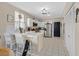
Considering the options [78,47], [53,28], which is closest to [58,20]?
[53,28]

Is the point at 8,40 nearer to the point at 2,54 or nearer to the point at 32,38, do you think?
the point at 32,38

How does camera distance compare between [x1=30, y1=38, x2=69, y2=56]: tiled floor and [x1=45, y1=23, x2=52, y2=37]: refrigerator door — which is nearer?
[x1=30, y1=38, x2=69, y2=56]: tiled floor

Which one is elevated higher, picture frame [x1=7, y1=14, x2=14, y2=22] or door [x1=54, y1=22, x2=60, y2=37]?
picture frame [x1=7, y1=14, x2=14, y2=22]

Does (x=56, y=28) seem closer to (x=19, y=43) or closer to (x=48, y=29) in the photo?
(x=48, y=29)

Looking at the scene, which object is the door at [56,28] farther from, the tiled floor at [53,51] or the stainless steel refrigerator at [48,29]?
the tiled floor at [53,51]

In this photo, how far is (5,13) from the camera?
5.55 meters

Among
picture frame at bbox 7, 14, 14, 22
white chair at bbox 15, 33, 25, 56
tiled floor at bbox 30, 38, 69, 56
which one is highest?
picture frame at bbox 7, 14, 14, 22

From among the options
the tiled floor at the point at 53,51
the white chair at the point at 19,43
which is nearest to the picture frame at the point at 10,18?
the white chair at the point at 19,43

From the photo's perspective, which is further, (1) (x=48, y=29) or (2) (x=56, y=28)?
(1) (x=48, y=29)

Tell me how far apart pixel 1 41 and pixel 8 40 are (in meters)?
0.27

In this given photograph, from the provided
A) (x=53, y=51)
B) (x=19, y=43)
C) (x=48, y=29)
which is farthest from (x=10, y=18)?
(x=48, y=29)

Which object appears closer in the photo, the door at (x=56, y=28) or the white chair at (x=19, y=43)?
the white chair at (x=19, y=43)

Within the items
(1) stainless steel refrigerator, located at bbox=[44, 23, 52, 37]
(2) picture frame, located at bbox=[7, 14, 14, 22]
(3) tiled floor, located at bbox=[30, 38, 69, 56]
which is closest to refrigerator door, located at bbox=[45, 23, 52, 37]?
(1) stainless steel refrigerator, located at bbox=[44, 23, 52, 37]

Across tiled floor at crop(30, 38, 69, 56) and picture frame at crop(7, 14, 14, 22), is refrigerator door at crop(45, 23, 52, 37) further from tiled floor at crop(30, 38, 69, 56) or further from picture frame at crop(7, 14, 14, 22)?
picture frame at crop(7, 14, 14, 22)
